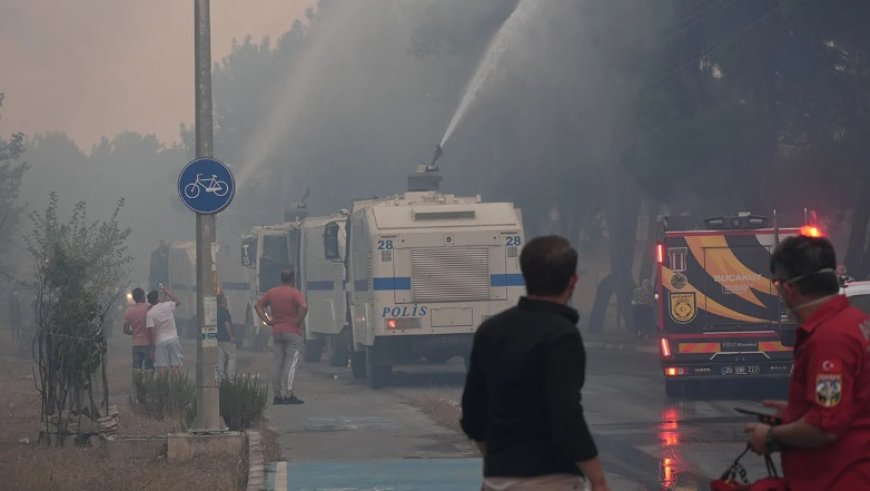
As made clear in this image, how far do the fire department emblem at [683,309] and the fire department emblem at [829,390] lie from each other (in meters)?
14.9

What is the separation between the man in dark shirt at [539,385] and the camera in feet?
15.9

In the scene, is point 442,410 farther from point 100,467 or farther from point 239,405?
point 100,467

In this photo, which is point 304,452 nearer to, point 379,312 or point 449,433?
point 449,433

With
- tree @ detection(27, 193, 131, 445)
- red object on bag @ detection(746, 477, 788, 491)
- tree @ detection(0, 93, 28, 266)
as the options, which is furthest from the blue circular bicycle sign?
tree @ detection(0, 93, 28, 266)

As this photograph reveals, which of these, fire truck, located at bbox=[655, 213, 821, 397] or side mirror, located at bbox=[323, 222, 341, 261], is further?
side mirror, located at bbox=[323, 222, 341, 261]

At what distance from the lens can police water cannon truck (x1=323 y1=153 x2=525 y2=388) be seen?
21797 mm

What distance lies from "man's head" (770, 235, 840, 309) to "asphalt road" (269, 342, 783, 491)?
657cm

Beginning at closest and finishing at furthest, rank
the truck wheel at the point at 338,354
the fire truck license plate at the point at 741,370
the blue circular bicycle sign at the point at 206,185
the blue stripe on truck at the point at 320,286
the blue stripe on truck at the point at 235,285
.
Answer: the blue circular bicycle sign at the point at 206,185, the fire truck license plate at the point at 741,370, the blue stripe on truck at the point at 320,286, the truck wheel at the point at 338,354, the blue stripe on truck at the point at 235,285

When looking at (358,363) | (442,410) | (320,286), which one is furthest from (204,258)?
(320,286)

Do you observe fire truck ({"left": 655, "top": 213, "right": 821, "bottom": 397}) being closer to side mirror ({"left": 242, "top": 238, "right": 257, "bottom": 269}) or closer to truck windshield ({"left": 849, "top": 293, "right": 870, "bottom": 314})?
truck windshield ({"left": 849, "top": 293, "right": 870, "bottom": 314})

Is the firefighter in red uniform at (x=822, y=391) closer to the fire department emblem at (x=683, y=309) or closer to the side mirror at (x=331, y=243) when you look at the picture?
the fire department emblem at (x=683, y=309)

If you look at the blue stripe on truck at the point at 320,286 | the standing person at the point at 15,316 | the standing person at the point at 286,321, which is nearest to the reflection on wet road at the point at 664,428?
the standing person at the point at 286,321

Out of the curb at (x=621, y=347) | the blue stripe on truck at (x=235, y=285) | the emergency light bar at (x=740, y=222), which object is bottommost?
the curb at (x=621, y=347)

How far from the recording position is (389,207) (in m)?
22.9
